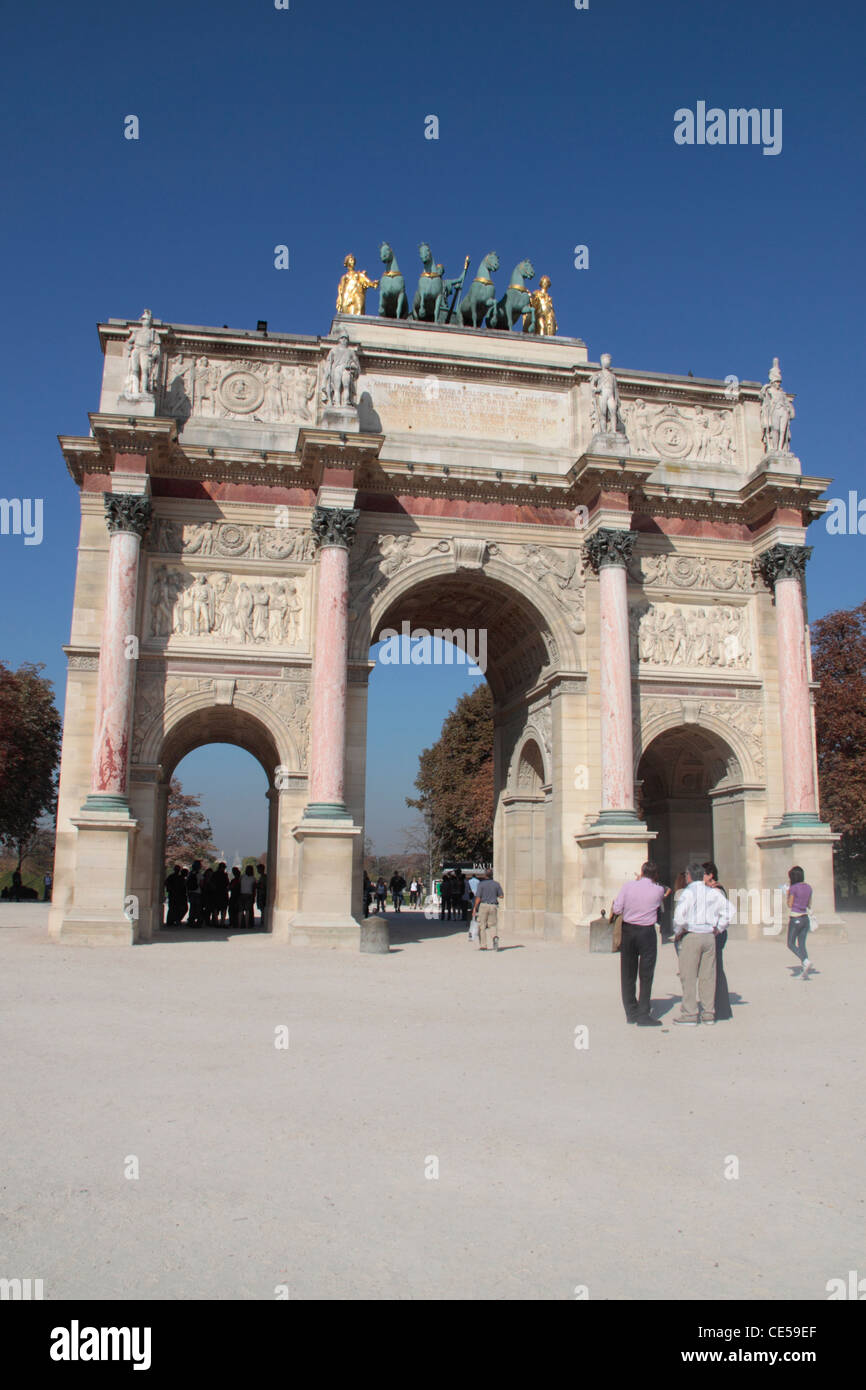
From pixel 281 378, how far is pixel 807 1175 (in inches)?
926

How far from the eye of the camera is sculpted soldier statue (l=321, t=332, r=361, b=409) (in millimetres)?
25125

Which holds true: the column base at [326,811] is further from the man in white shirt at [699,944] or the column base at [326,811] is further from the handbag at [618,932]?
the man in white shirt at [699,944]

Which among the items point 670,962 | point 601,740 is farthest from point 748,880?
point 670,962

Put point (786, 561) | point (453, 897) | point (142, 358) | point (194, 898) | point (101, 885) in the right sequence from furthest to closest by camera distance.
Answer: point (453, 897) < point (194, 898) < point (786, 561) < point (142, 358) < point (101, 885)

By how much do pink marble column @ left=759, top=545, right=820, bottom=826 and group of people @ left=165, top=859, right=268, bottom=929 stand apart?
45.2 ft


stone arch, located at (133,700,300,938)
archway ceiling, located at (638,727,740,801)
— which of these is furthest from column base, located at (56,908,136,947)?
archway ceiling, located at (638,727,740,801)

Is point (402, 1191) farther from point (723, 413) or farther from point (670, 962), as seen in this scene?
point (723, 413)

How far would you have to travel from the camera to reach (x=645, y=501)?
27.2 m

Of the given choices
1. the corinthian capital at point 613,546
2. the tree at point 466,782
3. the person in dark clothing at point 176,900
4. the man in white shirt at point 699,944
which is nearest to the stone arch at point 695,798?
the corinthian capital at point 613,546

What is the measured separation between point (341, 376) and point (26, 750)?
3158cm

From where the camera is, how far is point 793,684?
1035 inches

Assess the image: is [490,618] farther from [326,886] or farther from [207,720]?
[326,886]

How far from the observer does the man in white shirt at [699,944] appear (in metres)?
12.0

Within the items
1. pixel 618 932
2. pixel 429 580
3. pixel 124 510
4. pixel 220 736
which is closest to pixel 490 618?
pixel 429 580
